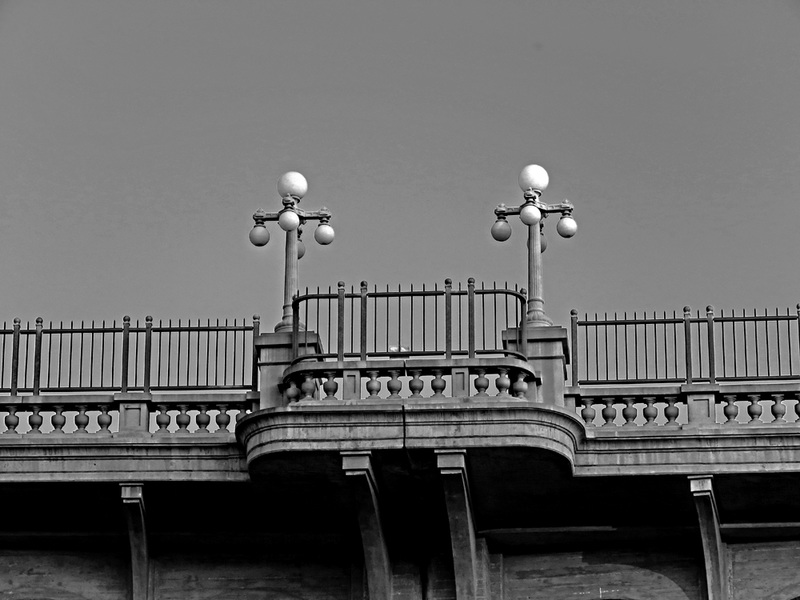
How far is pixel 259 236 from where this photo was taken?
1409 inches

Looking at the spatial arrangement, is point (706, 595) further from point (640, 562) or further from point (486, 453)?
point (486, 453)

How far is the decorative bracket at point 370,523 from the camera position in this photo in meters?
33.5

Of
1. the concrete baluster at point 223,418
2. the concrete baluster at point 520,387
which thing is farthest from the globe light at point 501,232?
the concrete baluster at point 223,418

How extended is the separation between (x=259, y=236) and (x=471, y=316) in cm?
347

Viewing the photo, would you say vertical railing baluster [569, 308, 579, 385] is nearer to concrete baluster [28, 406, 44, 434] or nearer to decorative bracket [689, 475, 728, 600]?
decorative bracket [689, 475, 728, 600]

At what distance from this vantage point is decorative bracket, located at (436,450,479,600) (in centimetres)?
3341

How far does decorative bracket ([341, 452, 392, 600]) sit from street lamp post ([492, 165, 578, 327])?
3.27 m

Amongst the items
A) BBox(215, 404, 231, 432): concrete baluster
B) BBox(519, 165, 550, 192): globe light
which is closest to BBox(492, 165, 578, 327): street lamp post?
BBox(519, 165, 550, 192): globe light

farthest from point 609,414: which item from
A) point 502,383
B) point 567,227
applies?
point 567,227

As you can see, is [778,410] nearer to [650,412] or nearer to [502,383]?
[650,412]

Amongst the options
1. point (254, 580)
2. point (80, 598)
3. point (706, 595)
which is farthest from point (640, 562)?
point (80, 598)

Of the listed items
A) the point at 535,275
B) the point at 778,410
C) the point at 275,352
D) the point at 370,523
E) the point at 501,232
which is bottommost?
the point at 370,523

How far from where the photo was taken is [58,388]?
35.6 meters

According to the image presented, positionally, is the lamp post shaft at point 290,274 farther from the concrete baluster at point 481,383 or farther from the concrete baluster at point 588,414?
the concrete baluster at point 588,414
